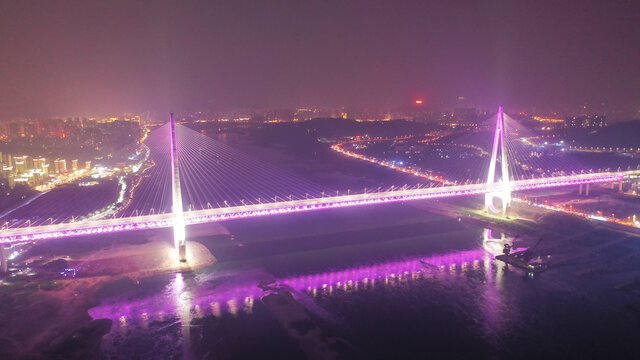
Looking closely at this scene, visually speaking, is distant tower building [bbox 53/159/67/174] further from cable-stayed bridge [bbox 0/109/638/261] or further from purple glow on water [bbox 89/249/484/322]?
purple glow on water [bbox 89/249/484/322]

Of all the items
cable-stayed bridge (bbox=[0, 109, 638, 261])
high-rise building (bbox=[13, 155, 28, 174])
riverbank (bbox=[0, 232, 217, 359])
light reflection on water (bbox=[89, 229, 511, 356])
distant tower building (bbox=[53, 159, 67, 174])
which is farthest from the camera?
distant tower building (bbox=[53, 159, 67, 174])

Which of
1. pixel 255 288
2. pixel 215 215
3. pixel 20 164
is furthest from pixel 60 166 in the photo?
pixel 255 288

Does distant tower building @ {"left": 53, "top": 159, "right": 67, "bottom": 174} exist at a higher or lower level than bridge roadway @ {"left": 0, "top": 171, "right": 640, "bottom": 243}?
higher

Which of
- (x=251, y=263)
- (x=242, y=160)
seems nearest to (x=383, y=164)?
(x=242, y=160)

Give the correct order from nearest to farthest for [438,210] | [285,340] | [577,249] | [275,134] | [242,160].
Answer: [285,340]
[577,249]
[438,210]
[242,160]
[275,134]

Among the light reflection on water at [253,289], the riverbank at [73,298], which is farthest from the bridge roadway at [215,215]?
the light reflection on water at [253,289]

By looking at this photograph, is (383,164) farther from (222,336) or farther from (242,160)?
(222,336)

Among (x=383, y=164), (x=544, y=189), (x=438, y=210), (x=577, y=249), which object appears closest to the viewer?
(x=577, y=249)

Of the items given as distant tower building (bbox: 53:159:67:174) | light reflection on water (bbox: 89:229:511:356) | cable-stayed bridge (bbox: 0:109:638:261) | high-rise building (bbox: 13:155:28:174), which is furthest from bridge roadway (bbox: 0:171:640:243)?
distant tower building (bbox: 53:159:67:174)

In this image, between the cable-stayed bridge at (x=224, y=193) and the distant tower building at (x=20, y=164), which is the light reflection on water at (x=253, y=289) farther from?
the distant tower building at (x=20, y=164)
